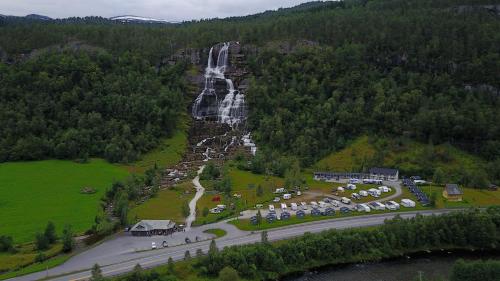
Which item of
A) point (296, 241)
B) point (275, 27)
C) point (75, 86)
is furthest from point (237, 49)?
point (296, 241)


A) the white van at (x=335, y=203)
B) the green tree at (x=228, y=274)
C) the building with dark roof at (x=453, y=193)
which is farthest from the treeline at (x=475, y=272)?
the building with dark roof at (x=453, y=193)

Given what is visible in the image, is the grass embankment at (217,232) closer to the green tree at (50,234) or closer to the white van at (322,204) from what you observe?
the white van at (322,204)

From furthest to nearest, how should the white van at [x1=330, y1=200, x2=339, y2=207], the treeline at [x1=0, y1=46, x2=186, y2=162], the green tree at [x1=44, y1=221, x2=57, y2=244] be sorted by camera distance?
the treeline at [x1=0, y1=46, x2=186, y2=162] → the white van at [x1=330, y1=200, x2=339, y2=207] → the green tree at [x1=44, y1=221, x2=57, y2=244]

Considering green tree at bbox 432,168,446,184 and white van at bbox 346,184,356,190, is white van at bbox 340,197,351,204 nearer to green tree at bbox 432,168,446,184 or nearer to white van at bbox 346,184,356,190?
white van at bbox 346,184,356,190

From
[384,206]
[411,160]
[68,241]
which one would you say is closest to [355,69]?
[411,160]

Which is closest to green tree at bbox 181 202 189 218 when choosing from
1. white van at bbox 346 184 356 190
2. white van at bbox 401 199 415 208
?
white van at bbox 346 184 356 190

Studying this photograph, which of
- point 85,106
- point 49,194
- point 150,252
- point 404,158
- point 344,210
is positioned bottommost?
point 150,252

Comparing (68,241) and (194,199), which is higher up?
(68,241)

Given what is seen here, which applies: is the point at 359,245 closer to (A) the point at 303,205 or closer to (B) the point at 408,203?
(A) the point at 303,205

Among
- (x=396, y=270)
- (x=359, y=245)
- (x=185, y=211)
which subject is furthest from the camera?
(x=185, y=211)
